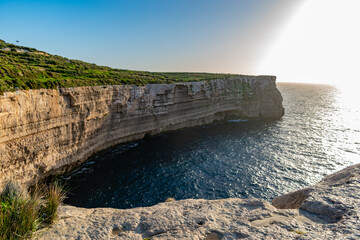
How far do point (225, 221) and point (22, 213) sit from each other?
24.1ft

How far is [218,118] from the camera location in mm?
55688

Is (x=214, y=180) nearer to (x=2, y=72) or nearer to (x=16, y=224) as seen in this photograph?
(x=16, y=224)

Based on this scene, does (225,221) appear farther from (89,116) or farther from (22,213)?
(89,116)

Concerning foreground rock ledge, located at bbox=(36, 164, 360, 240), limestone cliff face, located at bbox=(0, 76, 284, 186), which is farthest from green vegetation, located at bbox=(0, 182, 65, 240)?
limestone cliff face, located at bbox=(0, 76, 284, 186)

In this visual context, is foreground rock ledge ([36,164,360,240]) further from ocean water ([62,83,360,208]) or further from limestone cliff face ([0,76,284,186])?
limestone cliff face ([0,76,284,186])

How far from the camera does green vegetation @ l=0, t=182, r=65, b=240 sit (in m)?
6.17

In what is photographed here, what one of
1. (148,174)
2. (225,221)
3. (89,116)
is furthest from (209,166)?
(225,221)

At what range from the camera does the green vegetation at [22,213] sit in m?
6.17

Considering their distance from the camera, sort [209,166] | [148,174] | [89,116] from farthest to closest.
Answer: [89,116], [209,166], [148,174]

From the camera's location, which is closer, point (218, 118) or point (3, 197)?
point (3, 197)

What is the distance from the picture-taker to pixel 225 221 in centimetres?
764

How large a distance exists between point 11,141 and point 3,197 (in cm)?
1385

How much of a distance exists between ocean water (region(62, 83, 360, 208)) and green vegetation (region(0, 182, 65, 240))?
10354 millimetres

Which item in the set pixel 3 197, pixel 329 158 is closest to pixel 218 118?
pixel 329 158
